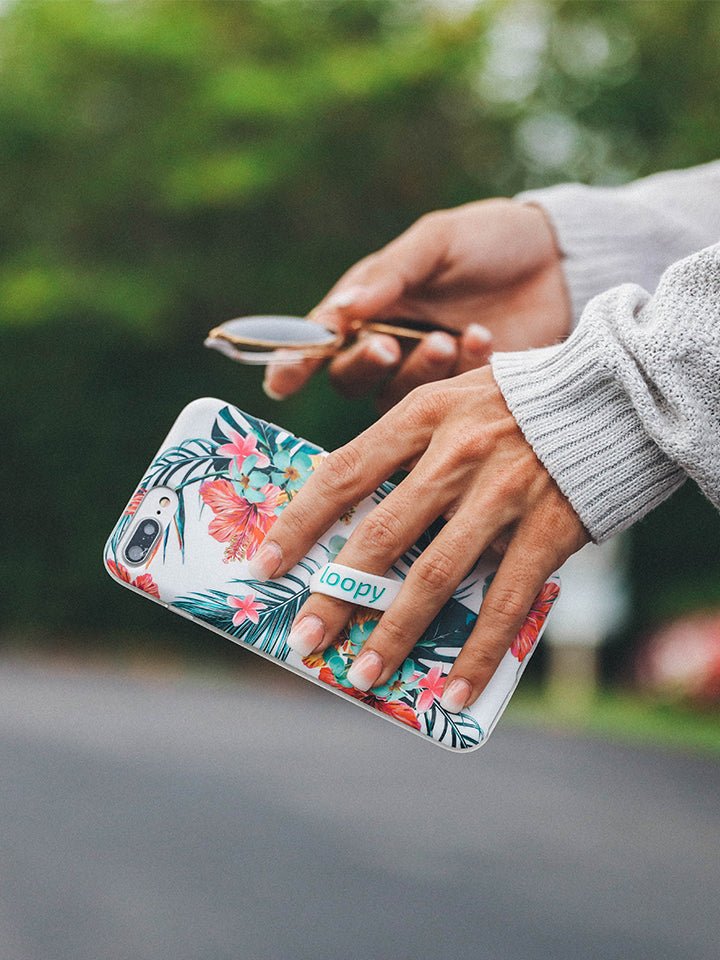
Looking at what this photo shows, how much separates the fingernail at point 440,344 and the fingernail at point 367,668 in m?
0.74

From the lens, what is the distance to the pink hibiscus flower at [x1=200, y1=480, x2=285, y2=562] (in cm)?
126

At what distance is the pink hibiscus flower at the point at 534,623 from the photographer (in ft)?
4.13

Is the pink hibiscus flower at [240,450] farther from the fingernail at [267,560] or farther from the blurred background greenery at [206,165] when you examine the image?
the blurred background greenery at [206,165]

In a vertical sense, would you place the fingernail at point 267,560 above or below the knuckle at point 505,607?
above

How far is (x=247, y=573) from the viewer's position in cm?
125

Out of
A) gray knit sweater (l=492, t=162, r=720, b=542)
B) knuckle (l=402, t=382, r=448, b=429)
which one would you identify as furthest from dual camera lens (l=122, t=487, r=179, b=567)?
gray knit sweater (l=492, t=162, r=720, b=542)

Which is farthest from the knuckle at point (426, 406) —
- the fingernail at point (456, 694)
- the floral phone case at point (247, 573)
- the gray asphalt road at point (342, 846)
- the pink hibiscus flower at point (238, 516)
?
the gray asphalt road at point (342, 846)

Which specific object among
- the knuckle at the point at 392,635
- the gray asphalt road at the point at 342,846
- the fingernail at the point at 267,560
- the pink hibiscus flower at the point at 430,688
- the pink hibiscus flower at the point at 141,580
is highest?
the fingernail at the point at 267,560

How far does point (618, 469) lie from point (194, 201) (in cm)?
844

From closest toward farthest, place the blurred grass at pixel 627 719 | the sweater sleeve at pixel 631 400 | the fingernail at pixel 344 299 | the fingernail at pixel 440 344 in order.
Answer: the sweater sleeve at pixel 631 400 → the fingernail at pixel 440 344 → the fingernail at pixel 344 299 → the blurred grass at pixel 627 719

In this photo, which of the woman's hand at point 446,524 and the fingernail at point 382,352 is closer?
the woman's hand at point 446,524

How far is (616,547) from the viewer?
25.3 feet

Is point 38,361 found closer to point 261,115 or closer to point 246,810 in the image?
point 261,115

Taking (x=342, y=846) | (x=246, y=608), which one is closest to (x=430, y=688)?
(x=246, y=608)
